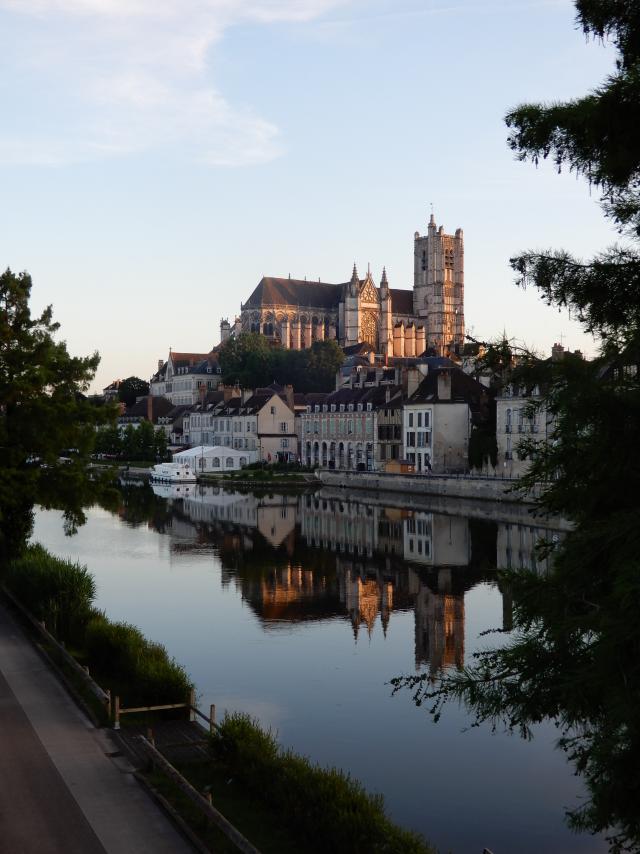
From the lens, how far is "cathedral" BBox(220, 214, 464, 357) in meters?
166

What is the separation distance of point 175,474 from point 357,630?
5939cm

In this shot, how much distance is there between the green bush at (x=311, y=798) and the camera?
11477 millimetres

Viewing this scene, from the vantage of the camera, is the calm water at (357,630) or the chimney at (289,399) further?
the chimney at (289,399)

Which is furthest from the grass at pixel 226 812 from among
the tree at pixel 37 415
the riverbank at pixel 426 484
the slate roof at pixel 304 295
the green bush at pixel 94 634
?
the slate roof at pixel 304 295

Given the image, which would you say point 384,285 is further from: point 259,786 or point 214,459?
point 259,786

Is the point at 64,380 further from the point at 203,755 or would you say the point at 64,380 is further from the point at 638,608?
the point at 638,608

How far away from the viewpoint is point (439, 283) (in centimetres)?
17350

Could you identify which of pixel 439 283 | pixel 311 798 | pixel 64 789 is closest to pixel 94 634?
pixel 64 789

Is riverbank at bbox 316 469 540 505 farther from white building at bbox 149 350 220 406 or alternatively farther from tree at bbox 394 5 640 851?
white building at bbox 149 350 220 406

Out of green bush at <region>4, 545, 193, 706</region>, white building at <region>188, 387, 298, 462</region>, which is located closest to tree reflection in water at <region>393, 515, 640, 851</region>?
green bush at <region>4, 545, 193, 706</region>

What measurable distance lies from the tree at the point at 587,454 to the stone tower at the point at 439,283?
163212 mm

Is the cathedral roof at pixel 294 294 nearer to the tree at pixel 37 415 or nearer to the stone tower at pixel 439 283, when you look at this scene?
the stone tower at pixel 439 283

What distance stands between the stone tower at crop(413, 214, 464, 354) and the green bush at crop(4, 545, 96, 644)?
14885 centimetres

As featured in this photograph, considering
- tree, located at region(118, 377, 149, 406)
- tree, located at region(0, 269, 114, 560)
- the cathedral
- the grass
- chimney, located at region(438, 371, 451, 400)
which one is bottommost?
the grass
